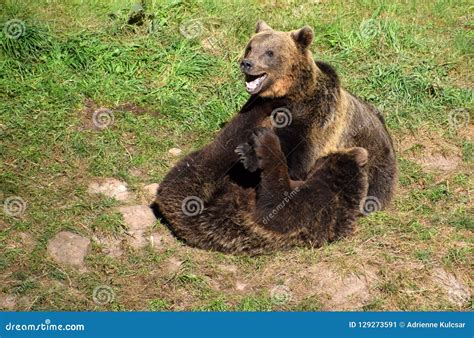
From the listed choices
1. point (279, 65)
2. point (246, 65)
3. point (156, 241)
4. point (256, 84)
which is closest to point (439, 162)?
point (279, 65)

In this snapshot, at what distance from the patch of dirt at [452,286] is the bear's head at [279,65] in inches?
79.3

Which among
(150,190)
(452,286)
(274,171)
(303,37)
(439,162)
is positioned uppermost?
(303,37)

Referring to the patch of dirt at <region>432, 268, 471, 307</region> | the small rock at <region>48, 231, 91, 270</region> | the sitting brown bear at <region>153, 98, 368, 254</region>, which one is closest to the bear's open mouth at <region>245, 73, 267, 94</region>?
the sitting brown bear at <region>153, 98, 368, 254</region>

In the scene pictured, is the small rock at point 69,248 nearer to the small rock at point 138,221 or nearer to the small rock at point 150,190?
the small rock at point 138,221

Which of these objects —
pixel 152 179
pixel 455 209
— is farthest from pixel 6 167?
pixel 455 209

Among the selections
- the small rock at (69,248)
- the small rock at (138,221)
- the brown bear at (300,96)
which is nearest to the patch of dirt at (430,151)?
the brown bear at (300,96)

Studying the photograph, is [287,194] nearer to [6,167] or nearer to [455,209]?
[455,209]

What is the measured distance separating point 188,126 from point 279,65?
1945 millimetres

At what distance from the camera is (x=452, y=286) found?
7.27 m

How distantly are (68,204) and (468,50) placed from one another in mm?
5589

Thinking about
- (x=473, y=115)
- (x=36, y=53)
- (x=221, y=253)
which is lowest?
(x=473, y=115)

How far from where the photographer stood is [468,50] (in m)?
11.0

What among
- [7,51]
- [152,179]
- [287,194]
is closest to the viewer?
[287,194]

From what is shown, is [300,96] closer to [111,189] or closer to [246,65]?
[246,65]
